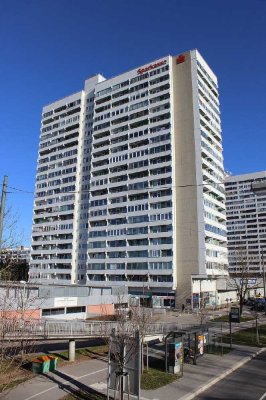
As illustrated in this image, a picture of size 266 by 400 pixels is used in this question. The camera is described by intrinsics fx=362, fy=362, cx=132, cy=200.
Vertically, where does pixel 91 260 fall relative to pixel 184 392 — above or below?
above

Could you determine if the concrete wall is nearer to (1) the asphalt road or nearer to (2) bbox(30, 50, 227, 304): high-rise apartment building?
(2) bbox(30, 50, 227, 304): high-rise apartment building

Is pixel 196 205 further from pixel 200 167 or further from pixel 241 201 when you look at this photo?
pixel 241 201

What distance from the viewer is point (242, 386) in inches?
880

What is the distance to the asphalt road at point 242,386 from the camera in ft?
66.8

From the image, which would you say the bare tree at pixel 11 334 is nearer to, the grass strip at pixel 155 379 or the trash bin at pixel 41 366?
the trash bin at pixel 41 366

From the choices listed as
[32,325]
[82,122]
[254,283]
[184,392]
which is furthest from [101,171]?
[184,392]

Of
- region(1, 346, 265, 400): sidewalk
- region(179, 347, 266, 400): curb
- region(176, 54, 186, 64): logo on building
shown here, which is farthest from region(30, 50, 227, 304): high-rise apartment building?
region(1, 346, 265, 400): sidewalk

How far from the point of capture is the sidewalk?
20453mm

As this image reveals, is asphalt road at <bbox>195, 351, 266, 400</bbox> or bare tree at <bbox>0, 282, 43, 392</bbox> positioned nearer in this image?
bare tree at <bbox>0, 282, 43, 392</bbox>

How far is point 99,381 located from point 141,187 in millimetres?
69829

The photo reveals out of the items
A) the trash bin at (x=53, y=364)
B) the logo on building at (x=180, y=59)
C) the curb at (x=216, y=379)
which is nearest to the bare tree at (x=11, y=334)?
the trash bin at (x=53, y=364)

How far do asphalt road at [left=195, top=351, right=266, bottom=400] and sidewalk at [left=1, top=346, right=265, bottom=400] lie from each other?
539 millimetres

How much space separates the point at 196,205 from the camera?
81938 mm

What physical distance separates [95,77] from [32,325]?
332 ft
